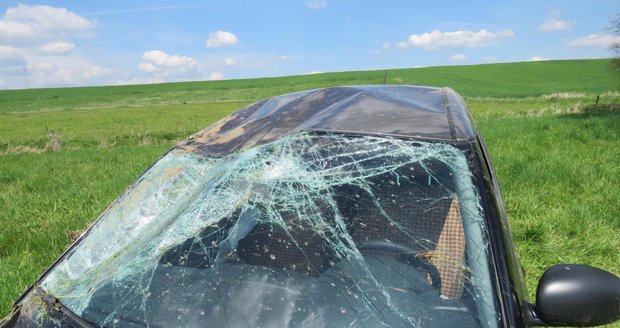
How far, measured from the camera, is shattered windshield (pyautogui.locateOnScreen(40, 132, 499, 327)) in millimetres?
1330

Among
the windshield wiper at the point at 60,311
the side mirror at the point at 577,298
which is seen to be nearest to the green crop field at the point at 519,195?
the windshield wiper at the point at 60,311

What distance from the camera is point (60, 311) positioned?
54.8 inches

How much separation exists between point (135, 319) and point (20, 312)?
0.41m

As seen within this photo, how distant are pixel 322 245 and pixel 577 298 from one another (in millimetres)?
775

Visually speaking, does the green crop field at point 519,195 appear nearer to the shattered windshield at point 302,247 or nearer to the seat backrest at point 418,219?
the shattered windshield at point 302,247

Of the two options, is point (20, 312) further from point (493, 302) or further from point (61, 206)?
point (61, 206)

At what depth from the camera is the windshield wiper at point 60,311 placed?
1.33 metres

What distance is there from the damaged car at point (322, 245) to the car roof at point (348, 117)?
0.01m

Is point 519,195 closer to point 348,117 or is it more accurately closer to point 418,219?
point 348,117

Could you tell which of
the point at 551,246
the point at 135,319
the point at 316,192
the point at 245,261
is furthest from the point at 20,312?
→ the point at 551,246

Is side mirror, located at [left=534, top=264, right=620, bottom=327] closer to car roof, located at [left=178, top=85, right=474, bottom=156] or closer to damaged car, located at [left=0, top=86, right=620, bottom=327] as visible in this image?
damaged car, located at [left=0, top=86, right=620, bottom=327]

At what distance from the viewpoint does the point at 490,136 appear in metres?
10.9

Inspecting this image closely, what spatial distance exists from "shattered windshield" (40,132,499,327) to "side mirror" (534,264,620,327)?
18cm

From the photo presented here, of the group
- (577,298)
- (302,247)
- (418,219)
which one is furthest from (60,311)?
(577,298)
